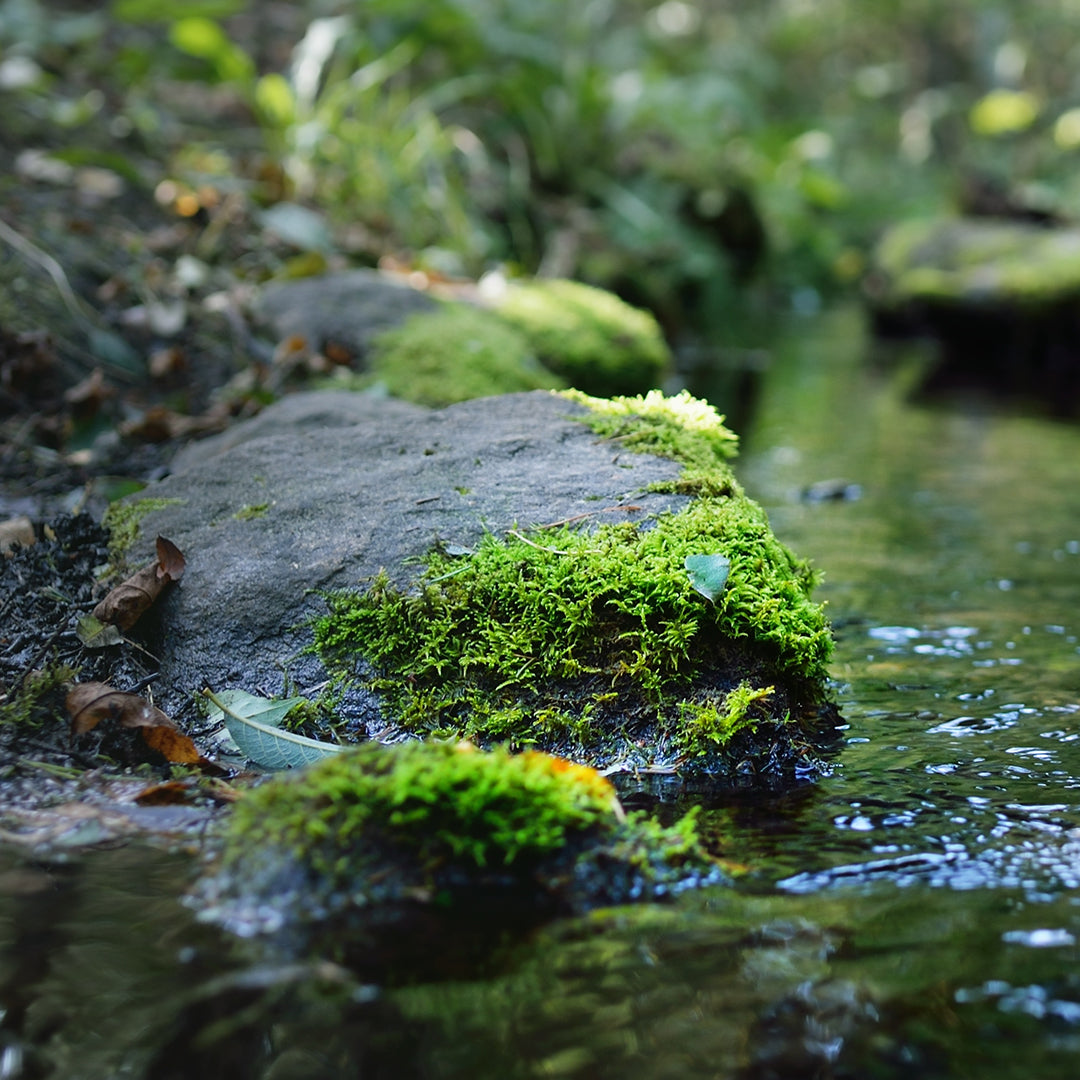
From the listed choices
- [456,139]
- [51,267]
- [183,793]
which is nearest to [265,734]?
[183,793]

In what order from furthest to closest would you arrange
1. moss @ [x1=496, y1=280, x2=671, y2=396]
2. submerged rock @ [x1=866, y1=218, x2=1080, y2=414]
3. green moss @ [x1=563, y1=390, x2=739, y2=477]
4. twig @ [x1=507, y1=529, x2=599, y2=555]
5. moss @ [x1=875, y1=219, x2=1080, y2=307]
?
moss @ [x1=875, y1=219, x2=1080, y2=307] < submerged rock @ [x1=866, y1=218, x2=1080, y2=414] < moss @ [x1=496, y1=280, x2=671, y2=396] < green moss @ [x1=563, y1=390, x2=739, y2=477] < twig @ [x1=507, y1=529, x2=599, y2=555]

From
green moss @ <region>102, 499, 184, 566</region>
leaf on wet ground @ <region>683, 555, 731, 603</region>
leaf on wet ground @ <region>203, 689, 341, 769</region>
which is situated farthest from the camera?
green moss @ <region>102, 499, 184, 566</region>

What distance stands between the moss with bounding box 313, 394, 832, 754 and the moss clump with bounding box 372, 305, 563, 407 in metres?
2.12

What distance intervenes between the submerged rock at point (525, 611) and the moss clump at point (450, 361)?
1.75 meters

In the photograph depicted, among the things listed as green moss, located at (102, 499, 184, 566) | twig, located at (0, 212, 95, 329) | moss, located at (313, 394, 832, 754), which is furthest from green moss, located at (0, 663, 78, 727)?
twig, located at (0, 212, 95, 329)

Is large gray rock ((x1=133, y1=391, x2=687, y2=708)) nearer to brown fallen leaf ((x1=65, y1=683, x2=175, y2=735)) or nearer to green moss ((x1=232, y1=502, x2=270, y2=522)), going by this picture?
green moss ((x1=232, y1=502, x2=270, y2=522))

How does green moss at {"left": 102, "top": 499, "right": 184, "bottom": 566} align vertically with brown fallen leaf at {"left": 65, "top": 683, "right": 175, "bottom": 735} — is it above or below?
above

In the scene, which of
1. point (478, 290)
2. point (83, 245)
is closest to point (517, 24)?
point (478, 290)

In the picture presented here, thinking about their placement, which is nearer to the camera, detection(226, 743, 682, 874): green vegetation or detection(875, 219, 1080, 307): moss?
detection(226, 743, 682, 874): green vegetation

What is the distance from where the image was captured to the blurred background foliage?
7.28m

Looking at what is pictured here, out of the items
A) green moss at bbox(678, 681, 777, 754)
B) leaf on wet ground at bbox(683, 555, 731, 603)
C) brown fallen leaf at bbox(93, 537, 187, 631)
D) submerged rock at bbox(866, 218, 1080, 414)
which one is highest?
leaf on wet ground at bbox(683, 555, 731, 603)

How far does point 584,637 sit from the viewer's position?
8.16 ft

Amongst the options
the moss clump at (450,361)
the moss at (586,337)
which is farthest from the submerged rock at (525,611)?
the moss at (586,337)

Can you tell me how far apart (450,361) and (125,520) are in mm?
2112
